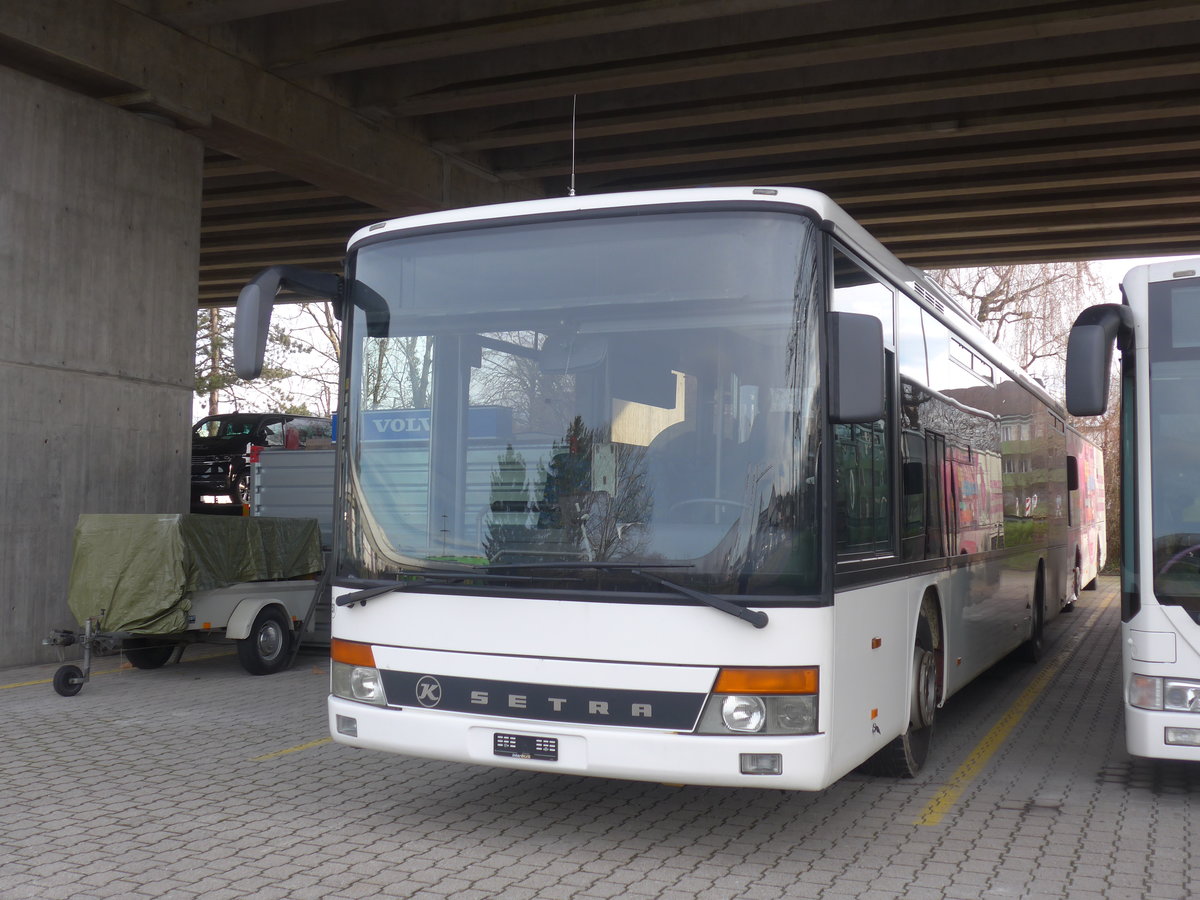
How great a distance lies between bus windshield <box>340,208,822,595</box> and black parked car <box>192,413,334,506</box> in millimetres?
12916

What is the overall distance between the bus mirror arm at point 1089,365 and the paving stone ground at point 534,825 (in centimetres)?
206

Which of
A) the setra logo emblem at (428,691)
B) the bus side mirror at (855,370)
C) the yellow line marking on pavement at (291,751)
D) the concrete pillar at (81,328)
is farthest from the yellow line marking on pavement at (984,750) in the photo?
the concrete pillar at (81,328)

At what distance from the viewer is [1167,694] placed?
6.18 m

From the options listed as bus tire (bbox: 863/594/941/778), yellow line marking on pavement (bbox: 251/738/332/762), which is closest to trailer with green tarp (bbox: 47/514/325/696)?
yellow line marking on pavement (bbox: 251/738/332/762)

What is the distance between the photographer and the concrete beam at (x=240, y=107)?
11.4 m

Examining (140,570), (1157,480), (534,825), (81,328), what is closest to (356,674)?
(534,825)

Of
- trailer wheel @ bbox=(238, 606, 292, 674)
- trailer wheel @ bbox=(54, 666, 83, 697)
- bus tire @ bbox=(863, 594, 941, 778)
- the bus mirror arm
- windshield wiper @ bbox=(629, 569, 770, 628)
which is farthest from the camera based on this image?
trailer wheel @ bbox=(238, 606, 292, 674)

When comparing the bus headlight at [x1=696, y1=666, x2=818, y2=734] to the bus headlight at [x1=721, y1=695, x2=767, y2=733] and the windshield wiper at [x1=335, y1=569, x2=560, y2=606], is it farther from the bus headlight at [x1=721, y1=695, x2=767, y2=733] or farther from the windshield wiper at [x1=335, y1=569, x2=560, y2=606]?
the windshield wiper at [x1=335, y1=569, x2=560, y2=606]

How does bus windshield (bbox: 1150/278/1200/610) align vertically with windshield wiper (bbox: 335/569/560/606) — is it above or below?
above

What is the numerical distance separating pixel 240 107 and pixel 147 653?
232 inches

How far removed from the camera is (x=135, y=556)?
9.93 m

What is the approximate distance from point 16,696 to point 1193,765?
850cm

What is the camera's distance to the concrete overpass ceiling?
40.1ft

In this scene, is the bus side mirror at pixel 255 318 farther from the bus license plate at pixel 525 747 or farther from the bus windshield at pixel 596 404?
the bus license plate at pixel 525 747
